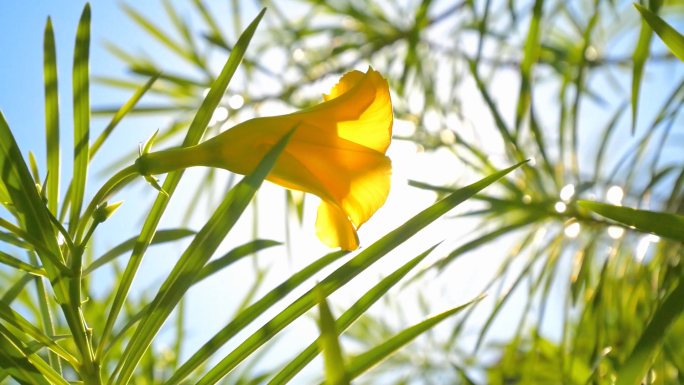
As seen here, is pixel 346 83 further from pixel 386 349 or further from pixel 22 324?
pixel 22 324

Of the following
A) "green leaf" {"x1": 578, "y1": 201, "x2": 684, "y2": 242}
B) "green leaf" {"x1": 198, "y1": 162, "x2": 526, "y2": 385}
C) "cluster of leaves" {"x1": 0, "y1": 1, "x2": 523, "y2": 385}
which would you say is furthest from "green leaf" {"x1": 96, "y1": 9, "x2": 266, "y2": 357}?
"green leaf" {"x1": 578, "y1": 201, "x2": 684, "y2": 242}

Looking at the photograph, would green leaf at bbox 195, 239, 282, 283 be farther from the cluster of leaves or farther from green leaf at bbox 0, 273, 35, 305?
green leaf at bbox 0, 273, 35, 305

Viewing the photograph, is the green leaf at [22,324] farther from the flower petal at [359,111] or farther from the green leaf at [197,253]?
the flower petal at [359,111]

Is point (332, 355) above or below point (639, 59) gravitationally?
below

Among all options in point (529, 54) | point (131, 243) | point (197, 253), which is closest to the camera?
point (197, 253)

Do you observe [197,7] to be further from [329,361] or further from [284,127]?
[329,361]

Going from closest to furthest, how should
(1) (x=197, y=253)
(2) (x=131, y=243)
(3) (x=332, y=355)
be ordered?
(3) (x=332, y=355), (1) (x=197, y=253), (2) (x=131, y=243)

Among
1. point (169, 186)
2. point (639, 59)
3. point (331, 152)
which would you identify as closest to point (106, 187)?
point (169, 186)

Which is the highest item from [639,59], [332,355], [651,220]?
[639,59]
